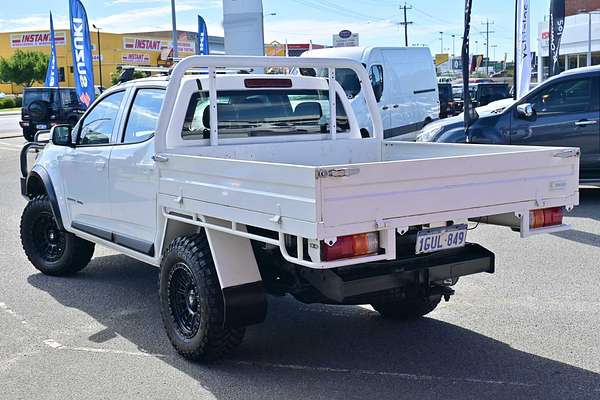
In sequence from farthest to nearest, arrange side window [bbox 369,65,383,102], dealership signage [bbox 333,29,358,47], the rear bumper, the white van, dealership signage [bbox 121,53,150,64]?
dealership signage [bbox 121,53,150,64] < dealership signage [bbox 333,29,358,47] < side window [bbox 369,65,383,102] < the white van < the rear bumper

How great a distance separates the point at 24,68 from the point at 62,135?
231ft

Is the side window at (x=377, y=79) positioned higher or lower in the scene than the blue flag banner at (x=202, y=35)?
lower

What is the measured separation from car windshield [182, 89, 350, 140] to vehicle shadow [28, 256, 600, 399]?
4.90ft

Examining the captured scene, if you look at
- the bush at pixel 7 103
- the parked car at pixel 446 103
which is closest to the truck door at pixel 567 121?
the parked car at pixel 446 103

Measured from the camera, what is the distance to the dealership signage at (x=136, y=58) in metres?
81.1

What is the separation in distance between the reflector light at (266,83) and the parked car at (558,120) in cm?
581

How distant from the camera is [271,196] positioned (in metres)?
→ 4.11

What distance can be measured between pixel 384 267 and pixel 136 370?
5.78ft

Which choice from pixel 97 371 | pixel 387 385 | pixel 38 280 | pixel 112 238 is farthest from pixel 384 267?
pixel 38 280

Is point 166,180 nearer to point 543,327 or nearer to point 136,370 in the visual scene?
point 136,370

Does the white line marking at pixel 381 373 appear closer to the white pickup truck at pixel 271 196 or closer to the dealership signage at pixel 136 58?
the white pickup truck at pixel 271 196

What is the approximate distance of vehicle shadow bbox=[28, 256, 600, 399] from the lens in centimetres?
445

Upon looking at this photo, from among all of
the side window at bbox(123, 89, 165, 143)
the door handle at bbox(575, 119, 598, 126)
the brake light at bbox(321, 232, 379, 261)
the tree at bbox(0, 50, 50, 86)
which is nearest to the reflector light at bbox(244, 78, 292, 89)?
the side window at bbox(123, 89, 165, 143)

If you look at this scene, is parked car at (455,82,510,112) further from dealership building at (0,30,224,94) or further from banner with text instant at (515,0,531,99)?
dealership building at (0,30,224,94)
